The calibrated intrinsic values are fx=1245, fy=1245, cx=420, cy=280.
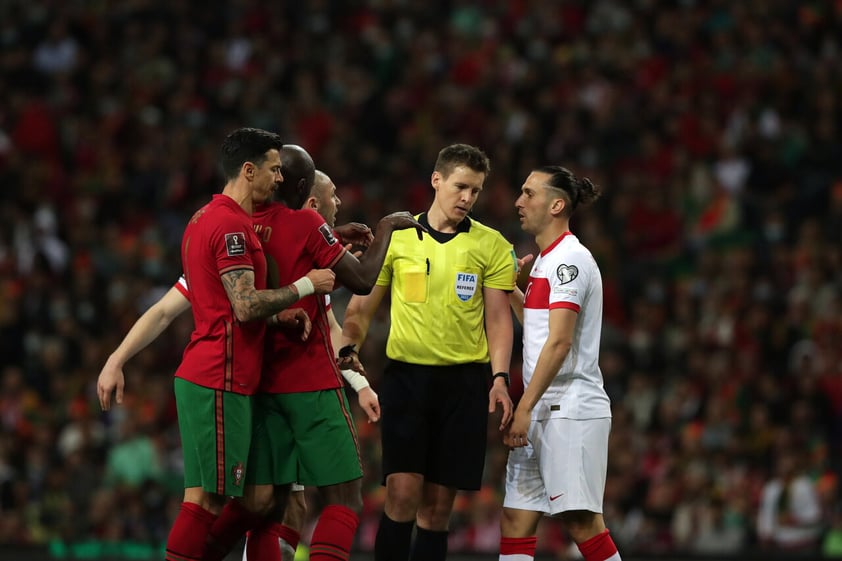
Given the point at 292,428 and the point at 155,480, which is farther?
the point at 155,480

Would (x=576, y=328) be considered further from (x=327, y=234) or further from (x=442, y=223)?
(x=327, y=234)

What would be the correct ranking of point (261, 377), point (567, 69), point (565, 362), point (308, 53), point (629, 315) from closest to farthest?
point (261, 377), point (565, 362), point (629, 315), point (567, 69), point (308, 53)

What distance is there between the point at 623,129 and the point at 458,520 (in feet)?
18.3

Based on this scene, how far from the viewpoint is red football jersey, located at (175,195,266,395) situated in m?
5.33

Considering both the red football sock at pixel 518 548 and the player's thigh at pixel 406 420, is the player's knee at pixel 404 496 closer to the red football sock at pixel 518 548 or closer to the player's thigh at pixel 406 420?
the player's thigh at pixel 406 420

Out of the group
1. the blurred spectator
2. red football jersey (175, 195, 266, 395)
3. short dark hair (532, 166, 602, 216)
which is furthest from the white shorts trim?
the blurred spectator

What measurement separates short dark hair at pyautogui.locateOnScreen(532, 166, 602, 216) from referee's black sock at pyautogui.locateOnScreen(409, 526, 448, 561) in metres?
1.71

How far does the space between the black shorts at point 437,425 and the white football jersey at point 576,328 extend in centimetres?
31

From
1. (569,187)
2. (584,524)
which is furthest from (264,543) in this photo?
(569,187)

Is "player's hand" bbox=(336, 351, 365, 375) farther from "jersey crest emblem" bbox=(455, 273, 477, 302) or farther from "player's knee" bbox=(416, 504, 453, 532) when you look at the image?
"player's knee" bbox=(416, 504, 453, 532)

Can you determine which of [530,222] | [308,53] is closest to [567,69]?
[308,53]

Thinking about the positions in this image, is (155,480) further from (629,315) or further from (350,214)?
(629,315)

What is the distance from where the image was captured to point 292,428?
18.4 feet

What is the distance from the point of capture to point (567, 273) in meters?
5.90
